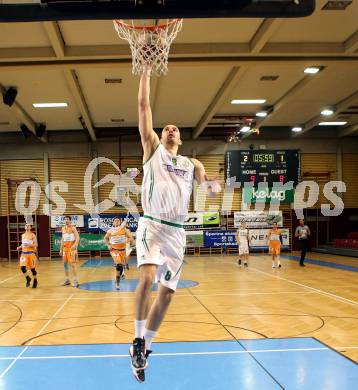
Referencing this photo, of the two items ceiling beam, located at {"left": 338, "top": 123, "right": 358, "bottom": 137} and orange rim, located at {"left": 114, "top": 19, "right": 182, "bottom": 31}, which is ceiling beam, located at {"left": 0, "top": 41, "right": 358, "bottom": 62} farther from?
ceiling beam, located at {"left": 338, "top": 123, "right": 358, "bottom": 137}

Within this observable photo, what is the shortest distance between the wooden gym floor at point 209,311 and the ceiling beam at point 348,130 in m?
11.2

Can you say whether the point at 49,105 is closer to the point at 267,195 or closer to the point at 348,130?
the point at 267,195

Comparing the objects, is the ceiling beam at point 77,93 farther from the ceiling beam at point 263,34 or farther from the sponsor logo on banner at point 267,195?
the sponsor logo on banner at point 267,195

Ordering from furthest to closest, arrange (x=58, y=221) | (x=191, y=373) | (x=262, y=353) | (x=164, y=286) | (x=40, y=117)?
(x=58, y=221) → (x=40, y=117) → (x=262, y=353) → (x=191, y=373) → (x=164, y=286)

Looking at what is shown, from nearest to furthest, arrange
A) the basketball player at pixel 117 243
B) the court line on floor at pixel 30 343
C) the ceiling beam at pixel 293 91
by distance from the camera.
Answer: the court line on floor at pixel 30 343, the basketball player at pixel 117 243, the ceiling beam at pixel 293 91

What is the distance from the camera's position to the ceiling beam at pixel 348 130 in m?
25.1

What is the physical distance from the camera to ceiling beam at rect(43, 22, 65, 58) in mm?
11255

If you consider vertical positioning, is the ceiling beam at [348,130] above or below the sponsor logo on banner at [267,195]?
above

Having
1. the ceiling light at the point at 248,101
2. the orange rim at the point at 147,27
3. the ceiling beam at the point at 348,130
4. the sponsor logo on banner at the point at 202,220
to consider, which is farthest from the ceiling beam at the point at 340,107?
the orange rim at the point at 147,27

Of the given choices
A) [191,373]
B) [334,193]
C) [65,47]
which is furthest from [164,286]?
[334,193]

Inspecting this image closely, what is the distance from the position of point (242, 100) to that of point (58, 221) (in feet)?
37.4

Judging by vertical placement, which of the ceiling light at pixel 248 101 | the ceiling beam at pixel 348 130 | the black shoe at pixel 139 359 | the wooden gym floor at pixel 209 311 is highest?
the ceiling light at pixel 248 101

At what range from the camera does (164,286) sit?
4.34 meters

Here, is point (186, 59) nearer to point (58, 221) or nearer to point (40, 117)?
point (40, 117)
